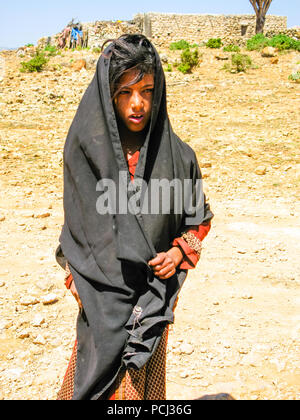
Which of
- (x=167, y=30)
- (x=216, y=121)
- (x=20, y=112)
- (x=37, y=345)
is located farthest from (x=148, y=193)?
(x=167, y=30)

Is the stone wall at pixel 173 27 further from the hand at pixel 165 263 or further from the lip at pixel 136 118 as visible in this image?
the hand at pixel 165 263

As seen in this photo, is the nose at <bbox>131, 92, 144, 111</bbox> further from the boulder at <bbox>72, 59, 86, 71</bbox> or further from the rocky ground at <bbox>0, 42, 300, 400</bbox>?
the boulder at <bbox>72, 59, 86, 71</bbox>

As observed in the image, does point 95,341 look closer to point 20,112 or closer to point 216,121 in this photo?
point 216,121

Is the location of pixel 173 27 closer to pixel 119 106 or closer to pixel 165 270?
pixel 119 106

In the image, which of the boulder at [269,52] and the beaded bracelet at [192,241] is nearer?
the beaded bracelet at [192,241]

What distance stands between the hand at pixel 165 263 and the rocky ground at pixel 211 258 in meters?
1.35

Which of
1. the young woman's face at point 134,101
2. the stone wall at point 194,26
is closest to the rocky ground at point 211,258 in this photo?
the young woman's face at point 134,101

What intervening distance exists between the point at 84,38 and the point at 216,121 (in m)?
16.3

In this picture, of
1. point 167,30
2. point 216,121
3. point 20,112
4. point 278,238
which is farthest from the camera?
point 167,30

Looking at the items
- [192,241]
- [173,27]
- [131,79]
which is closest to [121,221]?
[192,241]

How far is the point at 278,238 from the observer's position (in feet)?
14.8

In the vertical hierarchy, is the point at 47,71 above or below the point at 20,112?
above

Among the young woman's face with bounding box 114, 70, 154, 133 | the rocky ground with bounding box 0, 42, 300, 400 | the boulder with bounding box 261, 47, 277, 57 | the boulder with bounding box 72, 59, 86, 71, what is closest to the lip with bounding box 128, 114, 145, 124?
the young woman's face with bounding box 114, 70, 154, 133

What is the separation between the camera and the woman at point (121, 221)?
1381 mm
